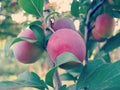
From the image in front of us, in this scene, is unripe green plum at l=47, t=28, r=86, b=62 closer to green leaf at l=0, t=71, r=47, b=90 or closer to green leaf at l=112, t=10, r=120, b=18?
green leaf at l=0, t=71, r=47, b=90

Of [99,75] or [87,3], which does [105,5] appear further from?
[99,75]

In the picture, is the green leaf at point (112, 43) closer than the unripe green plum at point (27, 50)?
No

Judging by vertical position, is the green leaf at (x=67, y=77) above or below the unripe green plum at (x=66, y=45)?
above

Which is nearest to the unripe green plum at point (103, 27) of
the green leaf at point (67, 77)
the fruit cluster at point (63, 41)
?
the fruit cluster at point (63, 41)

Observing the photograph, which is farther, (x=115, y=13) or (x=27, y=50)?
(x=115, y=13)

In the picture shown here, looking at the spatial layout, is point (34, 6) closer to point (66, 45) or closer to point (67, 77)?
point (66, 45)

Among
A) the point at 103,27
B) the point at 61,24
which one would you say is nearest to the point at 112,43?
the point at 103,27

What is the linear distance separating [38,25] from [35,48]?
0.05 m

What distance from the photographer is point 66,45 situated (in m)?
0.56

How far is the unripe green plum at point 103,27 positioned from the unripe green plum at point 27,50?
0.22 metres

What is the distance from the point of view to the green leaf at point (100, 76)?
0.60 meters

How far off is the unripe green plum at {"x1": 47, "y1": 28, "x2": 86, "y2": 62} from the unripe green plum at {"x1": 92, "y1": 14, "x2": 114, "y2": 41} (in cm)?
25

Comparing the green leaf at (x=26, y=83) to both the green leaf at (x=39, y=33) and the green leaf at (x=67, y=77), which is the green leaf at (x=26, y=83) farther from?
the green leaf at (x=67, y=77)

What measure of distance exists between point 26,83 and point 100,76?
15 centimetres
